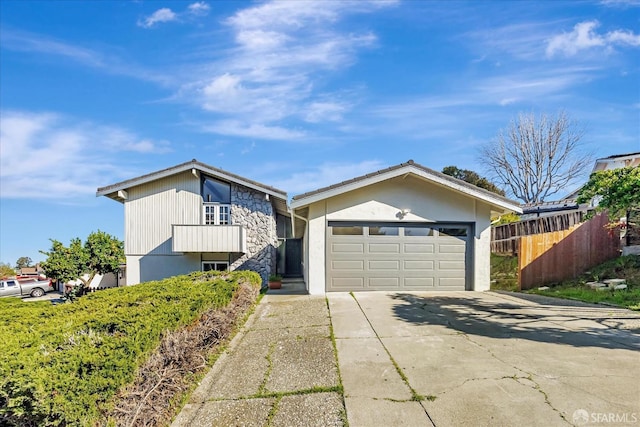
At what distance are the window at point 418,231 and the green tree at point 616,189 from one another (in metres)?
5.11

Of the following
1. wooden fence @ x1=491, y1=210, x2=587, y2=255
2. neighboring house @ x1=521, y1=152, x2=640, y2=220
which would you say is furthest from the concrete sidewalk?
neighboring house @ x1=521, y1=152, x2=640, y2=220

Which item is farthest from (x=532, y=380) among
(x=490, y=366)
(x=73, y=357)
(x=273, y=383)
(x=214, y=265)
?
(x=214, y=265)

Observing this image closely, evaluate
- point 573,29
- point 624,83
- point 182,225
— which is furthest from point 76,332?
point 624,83

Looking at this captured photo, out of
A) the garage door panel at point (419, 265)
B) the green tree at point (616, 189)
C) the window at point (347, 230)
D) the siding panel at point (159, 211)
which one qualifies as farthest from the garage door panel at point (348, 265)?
the siding panel at point (159, 211)

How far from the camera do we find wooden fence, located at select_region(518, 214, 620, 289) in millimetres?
11523

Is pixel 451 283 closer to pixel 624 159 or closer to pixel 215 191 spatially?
pixel 215 191

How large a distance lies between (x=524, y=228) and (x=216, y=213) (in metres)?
14.1

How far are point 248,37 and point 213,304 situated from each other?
7.21 meters

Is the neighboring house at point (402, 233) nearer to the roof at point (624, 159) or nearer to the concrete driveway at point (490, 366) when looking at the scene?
the concrete driveway at point (490, 366)

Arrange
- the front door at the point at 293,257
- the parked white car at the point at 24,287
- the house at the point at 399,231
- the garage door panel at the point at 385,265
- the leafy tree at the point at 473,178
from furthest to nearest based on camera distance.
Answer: the leafy tree at the point at 473,178 < the parked white car at the point at 24,287 < the front door at the point at 293,257 < the garage door panel at the point at 385,265 < the house at the point at 399,231

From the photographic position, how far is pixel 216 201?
615 inches

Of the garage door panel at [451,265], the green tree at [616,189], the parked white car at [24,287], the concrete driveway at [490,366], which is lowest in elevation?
the parked white car at [24,287]

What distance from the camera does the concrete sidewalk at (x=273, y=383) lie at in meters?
3.40

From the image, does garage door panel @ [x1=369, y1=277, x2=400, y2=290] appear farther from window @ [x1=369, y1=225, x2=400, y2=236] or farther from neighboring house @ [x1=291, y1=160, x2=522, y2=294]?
window @ [x1=369, y1=225, x2=400, y2=236]
